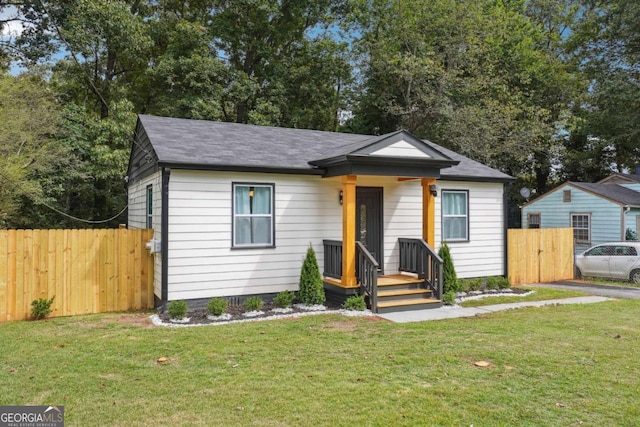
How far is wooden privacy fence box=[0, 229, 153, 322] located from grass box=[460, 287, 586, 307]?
691 cm

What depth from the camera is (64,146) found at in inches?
619

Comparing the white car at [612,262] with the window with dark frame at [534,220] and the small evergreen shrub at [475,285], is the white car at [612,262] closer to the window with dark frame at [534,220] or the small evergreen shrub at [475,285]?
the small evergreen shrub at [475,285]

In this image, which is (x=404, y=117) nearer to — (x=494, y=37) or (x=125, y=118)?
(x=494, y=37)

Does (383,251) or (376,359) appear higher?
(383,251)

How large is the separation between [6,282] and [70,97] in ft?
47.7

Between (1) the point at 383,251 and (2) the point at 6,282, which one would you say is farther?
(1) the point at 383,251

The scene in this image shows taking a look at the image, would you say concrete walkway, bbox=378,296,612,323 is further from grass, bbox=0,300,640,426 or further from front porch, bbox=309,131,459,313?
grass, bbox=0,300,640,426

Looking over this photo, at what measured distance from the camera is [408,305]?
8.92m

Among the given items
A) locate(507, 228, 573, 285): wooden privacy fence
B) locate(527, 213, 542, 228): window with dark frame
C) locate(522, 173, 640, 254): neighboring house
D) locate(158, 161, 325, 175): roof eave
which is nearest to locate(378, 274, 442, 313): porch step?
locate(158, 161, 325, 175): roof eave

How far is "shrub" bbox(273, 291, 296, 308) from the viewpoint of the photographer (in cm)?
876

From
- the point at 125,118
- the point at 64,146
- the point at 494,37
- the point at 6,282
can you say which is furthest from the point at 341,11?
the point at 6,282

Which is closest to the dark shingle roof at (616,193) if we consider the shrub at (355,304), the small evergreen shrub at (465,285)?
the small evergreen shrub at (465,285)

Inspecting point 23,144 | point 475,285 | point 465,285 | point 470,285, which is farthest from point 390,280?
point 23,144

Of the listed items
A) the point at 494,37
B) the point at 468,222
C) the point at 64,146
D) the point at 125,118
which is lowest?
the point at 468,222
